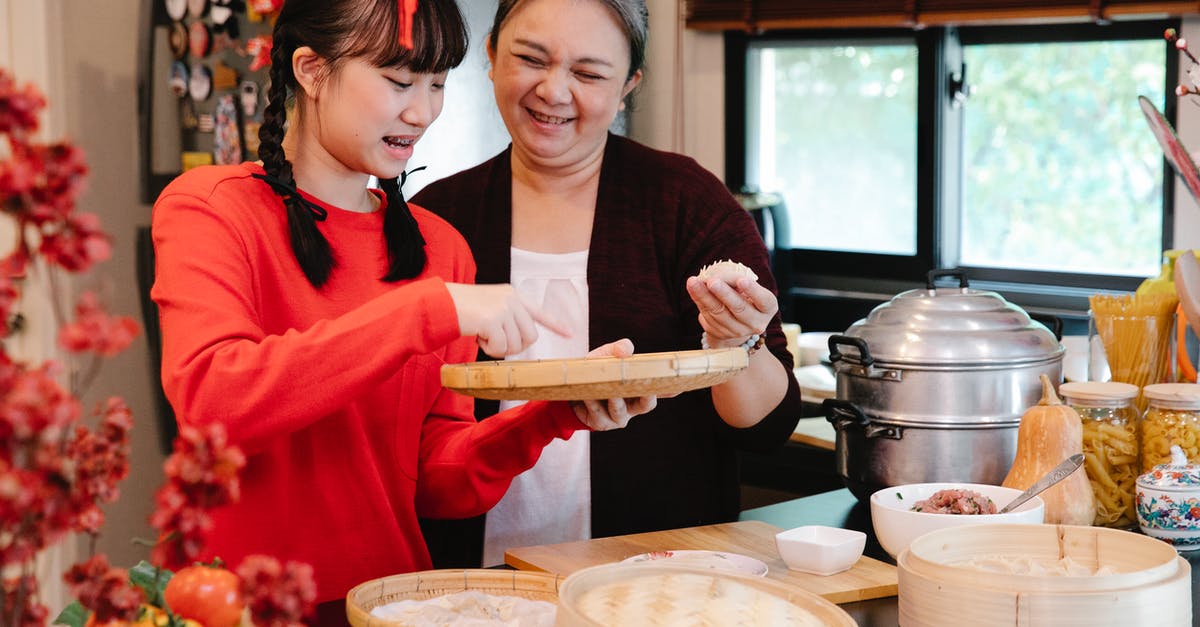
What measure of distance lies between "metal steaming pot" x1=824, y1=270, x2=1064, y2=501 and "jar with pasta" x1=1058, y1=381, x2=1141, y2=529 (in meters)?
0.08

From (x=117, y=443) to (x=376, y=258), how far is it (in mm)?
841

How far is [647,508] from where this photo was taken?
173 cm

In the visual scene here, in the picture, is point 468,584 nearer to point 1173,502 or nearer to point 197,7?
point 1173,502

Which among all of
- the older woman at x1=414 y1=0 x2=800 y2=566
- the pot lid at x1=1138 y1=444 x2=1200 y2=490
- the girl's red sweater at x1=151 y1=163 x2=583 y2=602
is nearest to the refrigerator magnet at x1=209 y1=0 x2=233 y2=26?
the older woman at x1=414 y1=0 x2=800 y2=566

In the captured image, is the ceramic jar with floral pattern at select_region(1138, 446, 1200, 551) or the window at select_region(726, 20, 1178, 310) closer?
the ceramic jar with floral pattern at select_region(1138, 446, 1200, 551)

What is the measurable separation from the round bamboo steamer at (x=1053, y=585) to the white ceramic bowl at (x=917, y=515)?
157 mm

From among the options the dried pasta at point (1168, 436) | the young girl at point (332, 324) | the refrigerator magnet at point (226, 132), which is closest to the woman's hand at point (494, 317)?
the young girl at point (332, 324)

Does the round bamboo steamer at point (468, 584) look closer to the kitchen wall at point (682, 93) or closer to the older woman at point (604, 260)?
the older woman at point (604, 260)

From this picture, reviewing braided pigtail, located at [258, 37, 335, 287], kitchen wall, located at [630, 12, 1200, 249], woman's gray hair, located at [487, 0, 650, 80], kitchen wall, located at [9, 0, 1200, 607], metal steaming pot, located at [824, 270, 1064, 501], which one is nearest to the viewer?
braided pigtail, located at [258, 37, 335, 287]

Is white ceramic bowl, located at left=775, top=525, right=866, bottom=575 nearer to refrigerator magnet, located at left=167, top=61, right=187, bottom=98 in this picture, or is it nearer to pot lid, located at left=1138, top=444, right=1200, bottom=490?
pot lid, located at left=1138, top=444, right=1200, bottom=490

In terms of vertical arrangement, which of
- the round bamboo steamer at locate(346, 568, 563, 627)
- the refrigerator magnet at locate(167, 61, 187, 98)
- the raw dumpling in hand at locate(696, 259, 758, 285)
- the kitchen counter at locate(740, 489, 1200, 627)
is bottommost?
the kitchen counter at locate(740, 489, 1200, 627)

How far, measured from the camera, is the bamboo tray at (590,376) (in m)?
1.00

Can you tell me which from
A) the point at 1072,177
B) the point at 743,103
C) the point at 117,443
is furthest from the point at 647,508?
the point at 743,103

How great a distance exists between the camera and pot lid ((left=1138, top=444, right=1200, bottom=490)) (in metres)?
1.42
